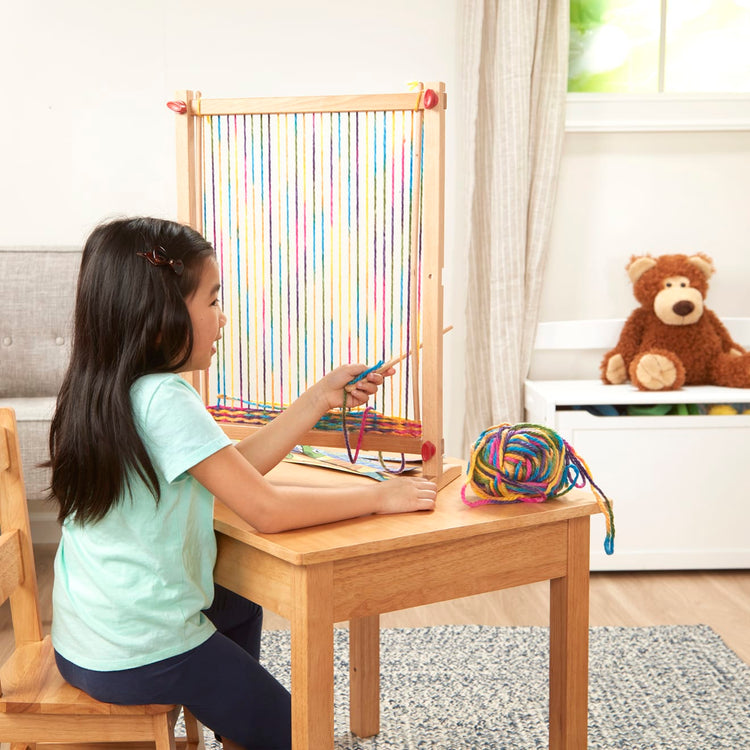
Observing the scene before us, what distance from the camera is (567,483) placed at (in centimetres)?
127

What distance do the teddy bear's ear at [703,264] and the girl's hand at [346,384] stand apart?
5.98ft

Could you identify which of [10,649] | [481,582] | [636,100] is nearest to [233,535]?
[481,582]

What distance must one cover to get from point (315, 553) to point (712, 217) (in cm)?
241

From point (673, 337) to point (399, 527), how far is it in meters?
1.95

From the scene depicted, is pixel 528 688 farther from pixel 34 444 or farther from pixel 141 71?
pixel 141 71

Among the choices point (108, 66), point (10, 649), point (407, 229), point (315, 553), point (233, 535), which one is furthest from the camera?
point (108, 66)

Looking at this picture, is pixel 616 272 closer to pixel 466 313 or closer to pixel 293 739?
pixel 466 313

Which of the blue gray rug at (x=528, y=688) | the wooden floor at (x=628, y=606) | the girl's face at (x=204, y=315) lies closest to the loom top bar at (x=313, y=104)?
the girl's face at (x=204, y=315)

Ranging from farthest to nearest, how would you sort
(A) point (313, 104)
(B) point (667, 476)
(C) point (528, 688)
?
1. (B) point (667, 476)
2. (C) point (528, 688)
3. (A) point (313, 104)

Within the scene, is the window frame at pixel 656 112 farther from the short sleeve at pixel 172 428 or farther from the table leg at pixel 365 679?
the short sleeve at pixel 172 428

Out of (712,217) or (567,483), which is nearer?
(567,483)

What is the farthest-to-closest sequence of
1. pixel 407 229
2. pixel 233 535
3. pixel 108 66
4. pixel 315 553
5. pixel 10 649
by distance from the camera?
pixel 108 66
pixel 10 649
pixel 407 229
pixel 233 535
pixel 315 553

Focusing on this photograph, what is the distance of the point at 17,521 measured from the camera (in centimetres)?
130

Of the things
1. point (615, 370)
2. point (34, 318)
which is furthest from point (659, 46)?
point (34, 318)
